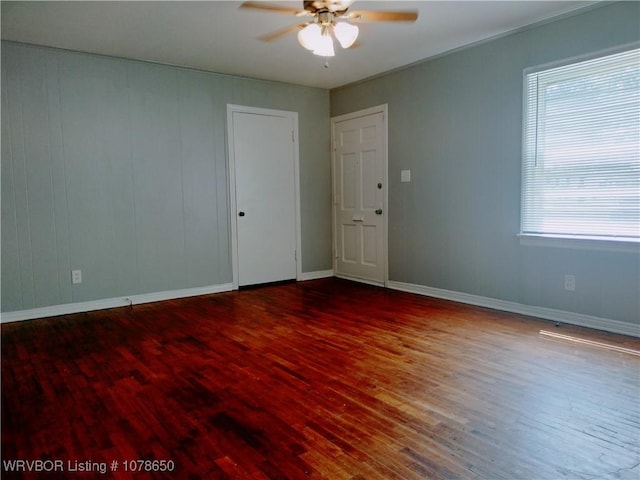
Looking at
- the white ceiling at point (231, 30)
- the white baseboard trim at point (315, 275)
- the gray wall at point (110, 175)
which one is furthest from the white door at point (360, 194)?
the gray wall at point (110, 175)

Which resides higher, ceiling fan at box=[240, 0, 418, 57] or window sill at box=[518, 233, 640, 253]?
ceiling fan at box=[240, 0, 418, 57]

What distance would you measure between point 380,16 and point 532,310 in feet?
9.00

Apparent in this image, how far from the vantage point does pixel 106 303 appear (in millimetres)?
4273

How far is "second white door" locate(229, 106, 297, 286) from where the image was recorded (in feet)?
16.7

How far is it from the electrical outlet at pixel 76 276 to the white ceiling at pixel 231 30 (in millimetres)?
2083

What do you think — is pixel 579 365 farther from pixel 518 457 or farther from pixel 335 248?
pixel 335 248

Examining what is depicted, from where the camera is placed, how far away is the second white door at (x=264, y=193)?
16.7ft

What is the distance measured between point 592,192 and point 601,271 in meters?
0.62

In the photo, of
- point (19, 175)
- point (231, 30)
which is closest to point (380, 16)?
point (231, 30)

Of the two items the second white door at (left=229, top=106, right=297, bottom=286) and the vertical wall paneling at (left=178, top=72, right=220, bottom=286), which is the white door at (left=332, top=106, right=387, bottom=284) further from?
the vertical wall paneling at (left=178, top=72, right=220, bottom=286)

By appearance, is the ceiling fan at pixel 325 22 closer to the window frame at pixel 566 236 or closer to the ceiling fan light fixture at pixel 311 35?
the ceiling fan light fixture at pixel 311 35

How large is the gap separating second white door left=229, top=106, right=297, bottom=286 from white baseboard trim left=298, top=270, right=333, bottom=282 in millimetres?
142

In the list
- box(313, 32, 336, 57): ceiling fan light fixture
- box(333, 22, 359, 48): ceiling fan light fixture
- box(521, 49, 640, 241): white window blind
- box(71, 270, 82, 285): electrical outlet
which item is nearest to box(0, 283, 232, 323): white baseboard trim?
box(71, 270, 82, 285): electrical outlet

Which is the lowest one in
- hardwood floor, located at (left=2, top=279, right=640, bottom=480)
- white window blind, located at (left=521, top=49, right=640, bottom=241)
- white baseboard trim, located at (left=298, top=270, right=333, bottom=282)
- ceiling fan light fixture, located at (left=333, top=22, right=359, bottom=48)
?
hardwood floor, located at (left=2, top=279, right=640, bottom=480)
